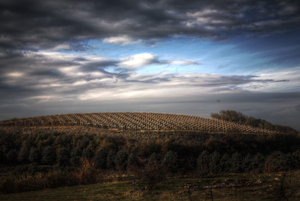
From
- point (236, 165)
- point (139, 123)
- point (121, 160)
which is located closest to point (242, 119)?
point (139, 123)

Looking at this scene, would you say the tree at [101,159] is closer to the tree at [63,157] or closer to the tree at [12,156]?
the tree at [63,157]

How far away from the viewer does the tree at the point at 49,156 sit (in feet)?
105

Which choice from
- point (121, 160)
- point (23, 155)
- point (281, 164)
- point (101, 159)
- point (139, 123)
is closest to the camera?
point (281, 164)

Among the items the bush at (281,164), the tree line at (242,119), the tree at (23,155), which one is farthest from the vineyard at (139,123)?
the bush at (281,164)

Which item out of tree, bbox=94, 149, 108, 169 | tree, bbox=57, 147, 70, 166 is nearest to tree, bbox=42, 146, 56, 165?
tree, bbox=57, 147, 70, 166

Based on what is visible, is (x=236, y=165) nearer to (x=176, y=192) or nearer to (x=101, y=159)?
(x=176, y=192)

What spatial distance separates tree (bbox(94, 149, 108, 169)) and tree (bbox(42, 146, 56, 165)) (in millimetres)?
7311

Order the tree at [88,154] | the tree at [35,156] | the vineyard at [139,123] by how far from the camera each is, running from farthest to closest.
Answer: the vineyard at [139,123]
the tree at [35,156]
the tree at [88,154]

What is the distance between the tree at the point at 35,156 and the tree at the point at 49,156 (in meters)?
1.14

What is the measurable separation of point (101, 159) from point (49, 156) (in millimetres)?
8485

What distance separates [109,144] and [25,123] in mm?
32288

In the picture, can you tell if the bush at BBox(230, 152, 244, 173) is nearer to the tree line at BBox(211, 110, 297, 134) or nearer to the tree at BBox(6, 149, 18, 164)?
the tree at BBox(6, 149, 18, 164)

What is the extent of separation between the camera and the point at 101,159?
30.3m

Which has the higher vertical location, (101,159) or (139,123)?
(139,123)
